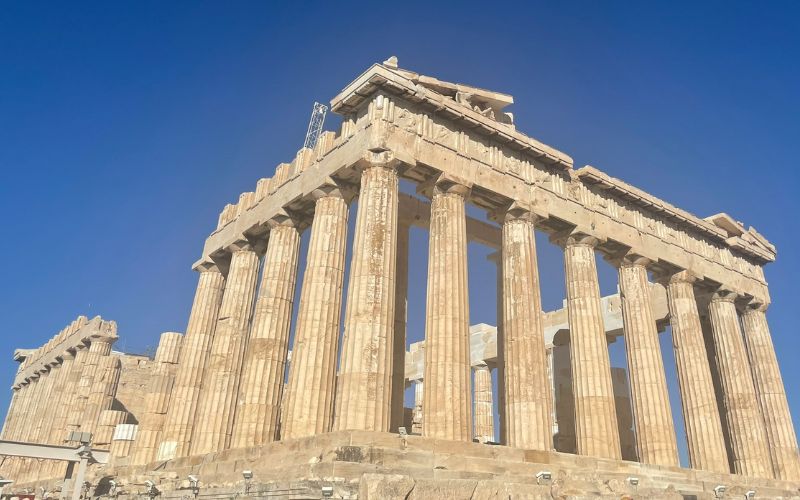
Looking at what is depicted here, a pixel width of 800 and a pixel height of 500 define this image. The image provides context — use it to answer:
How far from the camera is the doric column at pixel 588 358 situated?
66.0 feet

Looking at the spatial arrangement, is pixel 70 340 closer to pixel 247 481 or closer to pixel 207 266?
pixel 207 266

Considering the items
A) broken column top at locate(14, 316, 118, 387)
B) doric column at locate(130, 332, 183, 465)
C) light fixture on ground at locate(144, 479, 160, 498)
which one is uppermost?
broken column top at locate(14, 316, 118, 387)

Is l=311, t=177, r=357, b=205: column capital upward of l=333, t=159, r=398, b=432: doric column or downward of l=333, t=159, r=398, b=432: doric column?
upward

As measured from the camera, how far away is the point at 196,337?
25.1 meters

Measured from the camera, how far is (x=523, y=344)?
1972 centimetres

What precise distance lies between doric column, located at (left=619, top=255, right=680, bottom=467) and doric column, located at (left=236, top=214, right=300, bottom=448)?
13.2 meters

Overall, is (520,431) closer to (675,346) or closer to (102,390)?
(675,346)

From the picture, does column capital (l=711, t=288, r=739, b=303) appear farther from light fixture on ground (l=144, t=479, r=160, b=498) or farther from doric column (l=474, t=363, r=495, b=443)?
light fixture on ground (l=144, t=479, r=160, b=498)

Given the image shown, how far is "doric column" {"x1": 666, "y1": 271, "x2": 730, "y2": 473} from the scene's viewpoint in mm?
23516

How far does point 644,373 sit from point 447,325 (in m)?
9.67

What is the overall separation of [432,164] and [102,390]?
24919mm

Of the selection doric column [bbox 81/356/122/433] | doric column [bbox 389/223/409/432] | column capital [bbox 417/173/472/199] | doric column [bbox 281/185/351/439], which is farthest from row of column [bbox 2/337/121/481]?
column capital [bbox 417/173/472/199]

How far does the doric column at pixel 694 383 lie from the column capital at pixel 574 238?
18.7 ft

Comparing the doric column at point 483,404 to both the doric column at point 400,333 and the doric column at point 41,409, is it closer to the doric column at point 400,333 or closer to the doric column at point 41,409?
the doric column at point 400,333
